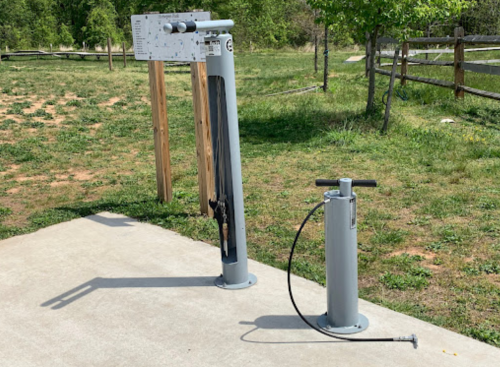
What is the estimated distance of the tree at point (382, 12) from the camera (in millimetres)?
9766

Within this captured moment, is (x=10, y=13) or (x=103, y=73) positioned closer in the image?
(x=103, y=73)

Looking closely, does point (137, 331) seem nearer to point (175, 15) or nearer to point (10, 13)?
point (175, 15)

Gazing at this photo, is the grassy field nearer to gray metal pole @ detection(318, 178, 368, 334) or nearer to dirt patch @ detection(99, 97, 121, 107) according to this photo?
dirt patch @ detection(99, 97, 121, 107)

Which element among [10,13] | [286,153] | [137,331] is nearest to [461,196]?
[286,153]

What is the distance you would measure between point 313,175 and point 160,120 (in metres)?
2.36

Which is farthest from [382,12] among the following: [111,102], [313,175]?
[111,102]

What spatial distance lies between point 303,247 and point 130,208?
83.7 inches

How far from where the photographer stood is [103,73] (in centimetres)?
1833

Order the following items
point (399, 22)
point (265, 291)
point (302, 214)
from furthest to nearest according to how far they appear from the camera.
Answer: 1. point (399, 22)
2. point (302, 214)
3. point (265, 291)

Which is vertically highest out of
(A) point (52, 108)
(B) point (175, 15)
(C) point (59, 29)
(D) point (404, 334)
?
(C) point (59, 29)

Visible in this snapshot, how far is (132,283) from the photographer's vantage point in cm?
446

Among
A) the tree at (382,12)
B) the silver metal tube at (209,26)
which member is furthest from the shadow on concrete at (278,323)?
the tree at (382,12)

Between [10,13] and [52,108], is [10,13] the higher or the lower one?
the higher one

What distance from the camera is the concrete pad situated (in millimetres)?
3385
